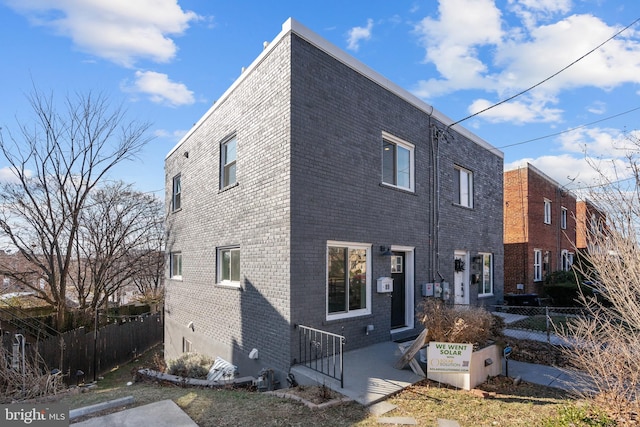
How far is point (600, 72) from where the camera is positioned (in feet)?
26.1

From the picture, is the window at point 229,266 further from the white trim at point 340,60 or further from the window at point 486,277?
the window at point 486,277

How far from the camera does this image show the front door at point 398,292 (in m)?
9.38

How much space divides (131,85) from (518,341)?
46.4 feet

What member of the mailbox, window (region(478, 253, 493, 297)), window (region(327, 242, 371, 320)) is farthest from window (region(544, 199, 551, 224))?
window (region(327, 242, 371, 320))

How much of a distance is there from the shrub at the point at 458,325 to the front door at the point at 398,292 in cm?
250

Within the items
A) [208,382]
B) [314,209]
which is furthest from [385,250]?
[208,382]

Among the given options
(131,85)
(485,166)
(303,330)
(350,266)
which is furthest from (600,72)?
(131,85)

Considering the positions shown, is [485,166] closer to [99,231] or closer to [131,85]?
[131,85]

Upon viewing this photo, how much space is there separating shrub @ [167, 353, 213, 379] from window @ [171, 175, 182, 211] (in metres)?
6.24

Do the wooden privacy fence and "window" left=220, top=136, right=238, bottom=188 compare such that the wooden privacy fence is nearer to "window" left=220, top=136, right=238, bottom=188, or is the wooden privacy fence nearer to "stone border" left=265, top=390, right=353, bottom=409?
"window" left=220, top=136, right=238, bottom=188

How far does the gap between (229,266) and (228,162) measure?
112 inches

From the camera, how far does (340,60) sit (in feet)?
26.7

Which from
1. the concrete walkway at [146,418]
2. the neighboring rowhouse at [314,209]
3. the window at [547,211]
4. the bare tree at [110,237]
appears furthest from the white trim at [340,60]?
the bare tree at [110,237]

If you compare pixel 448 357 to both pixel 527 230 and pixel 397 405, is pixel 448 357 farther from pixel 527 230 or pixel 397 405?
pixel 527 230
